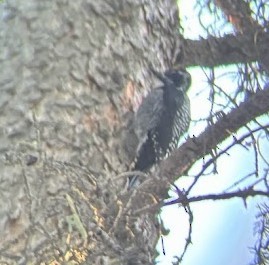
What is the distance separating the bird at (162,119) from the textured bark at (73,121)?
0.13 feet

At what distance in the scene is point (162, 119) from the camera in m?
2.30

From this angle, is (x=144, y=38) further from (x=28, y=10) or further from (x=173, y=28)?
(x=28, y=10)

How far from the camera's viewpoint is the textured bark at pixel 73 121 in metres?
1.81

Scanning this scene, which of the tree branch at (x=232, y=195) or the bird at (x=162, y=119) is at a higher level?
the bird at (x=162, y=119)

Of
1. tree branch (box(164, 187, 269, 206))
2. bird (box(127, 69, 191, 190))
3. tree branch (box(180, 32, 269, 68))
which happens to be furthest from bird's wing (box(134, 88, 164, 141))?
tree branch (box(164, 187, 269, 206))

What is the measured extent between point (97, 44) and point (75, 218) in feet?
1.66

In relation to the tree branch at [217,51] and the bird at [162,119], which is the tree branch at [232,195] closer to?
the bird at [162,119]

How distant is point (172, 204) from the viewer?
1.87m

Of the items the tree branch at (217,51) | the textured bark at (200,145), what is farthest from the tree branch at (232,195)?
the tree branch at (217,51)

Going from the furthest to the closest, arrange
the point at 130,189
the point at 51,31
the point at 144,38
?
the point at 144,38 < the point at 51,31 < the point at 130,189

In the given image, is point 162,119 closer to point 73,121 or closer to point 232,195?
point 73,121

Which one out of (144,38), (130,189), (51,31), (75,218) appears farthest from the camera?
(144,38)

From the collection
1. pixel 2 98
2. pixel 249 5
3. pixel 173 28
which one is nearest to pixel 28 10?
pixel 2 98

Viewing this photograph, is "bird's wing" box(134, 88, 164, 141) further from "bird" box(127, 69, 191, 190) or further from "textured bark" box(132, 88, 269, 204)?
"textured bark" box(132, 88, 269, 204)
